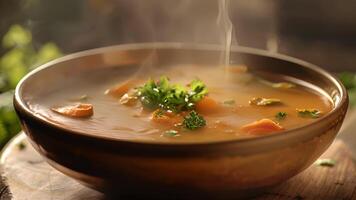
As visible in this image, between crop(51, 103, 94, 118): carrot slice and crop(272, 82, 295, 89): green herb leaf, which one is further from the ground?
crop(272, 82, 295, 89): green herb leaf

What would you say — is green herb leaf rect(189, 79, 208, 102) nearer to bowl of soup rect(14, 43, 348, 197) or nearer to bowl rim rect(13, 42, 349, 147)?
bowl of soup rect(14, 43, 348, 197)

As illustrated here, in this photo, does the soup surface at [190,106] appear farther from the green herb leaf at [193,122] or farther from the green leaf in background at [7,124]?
the green leaf in background at [7,124]

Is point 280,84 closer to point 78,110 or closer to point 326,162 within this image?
point 326,162

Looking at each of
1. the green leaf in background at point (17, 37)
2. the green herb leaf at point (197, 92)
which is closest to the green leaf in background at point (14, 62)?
the green leaf in background at point (17, 37)

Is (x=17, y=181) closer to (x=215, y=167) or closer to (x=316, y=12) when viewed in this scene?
(x=215, y=167)

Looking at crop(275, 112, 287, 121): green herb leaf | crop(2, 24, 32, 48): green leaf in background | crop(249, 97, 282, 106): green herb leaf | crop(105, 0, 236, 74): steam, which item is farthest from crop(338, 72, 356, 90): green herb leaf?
crop(2, 24, 32, 48): green leaf in background

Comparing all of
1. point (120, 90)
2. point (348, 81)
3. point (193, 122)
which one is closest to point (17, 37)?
point (120, 90)

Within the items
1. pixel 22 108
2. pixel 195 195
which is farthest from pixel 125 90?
pixel 195 195
